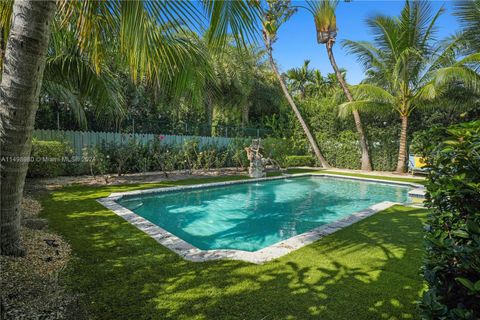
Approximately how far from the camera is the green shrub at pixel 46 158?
9219 mm

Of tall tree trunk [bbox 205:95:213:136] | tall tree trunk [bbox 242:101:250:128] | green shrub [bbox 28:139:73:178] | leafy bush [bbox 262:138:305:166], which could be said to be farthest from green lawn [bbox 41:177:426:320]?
tall tree trunk [bbox 242:101:250:128]

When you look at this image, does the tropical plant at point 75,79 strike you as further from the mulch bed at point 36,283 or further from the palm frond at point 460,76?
Answer: the palm frond at point 460,76

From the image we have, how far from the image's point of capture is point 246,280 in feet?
10.2

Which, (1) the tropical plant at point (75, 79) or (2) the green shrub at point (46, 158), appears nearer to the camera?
(1) the tropical plant at point (75, 79)

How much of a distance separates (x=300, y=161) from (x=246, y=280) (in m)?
16.3

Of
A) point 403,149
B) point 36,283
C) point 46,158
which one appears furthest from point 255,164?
point 36,283

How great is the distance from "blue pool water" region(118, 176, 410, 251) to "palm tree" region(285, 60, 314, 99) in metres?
23.3

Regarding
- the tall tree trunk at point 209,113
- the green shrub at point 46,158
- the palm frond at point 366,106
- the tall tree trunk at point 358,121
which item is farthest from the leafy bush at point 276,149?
the green shrub at point 46,158

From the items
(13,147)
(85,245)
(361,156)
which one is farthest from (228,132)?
(13,147)

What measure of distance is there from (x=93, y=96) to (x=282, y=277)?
7892 mm

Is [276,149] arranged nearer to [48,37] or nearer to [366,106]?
[366,106]

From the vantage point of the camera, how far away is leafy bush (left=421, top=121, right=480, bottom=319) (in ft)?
4.50

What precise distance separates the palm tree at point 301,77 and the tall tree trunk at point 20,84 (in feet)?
106

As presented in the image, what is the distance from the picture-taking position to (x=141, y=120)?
48.9ft
